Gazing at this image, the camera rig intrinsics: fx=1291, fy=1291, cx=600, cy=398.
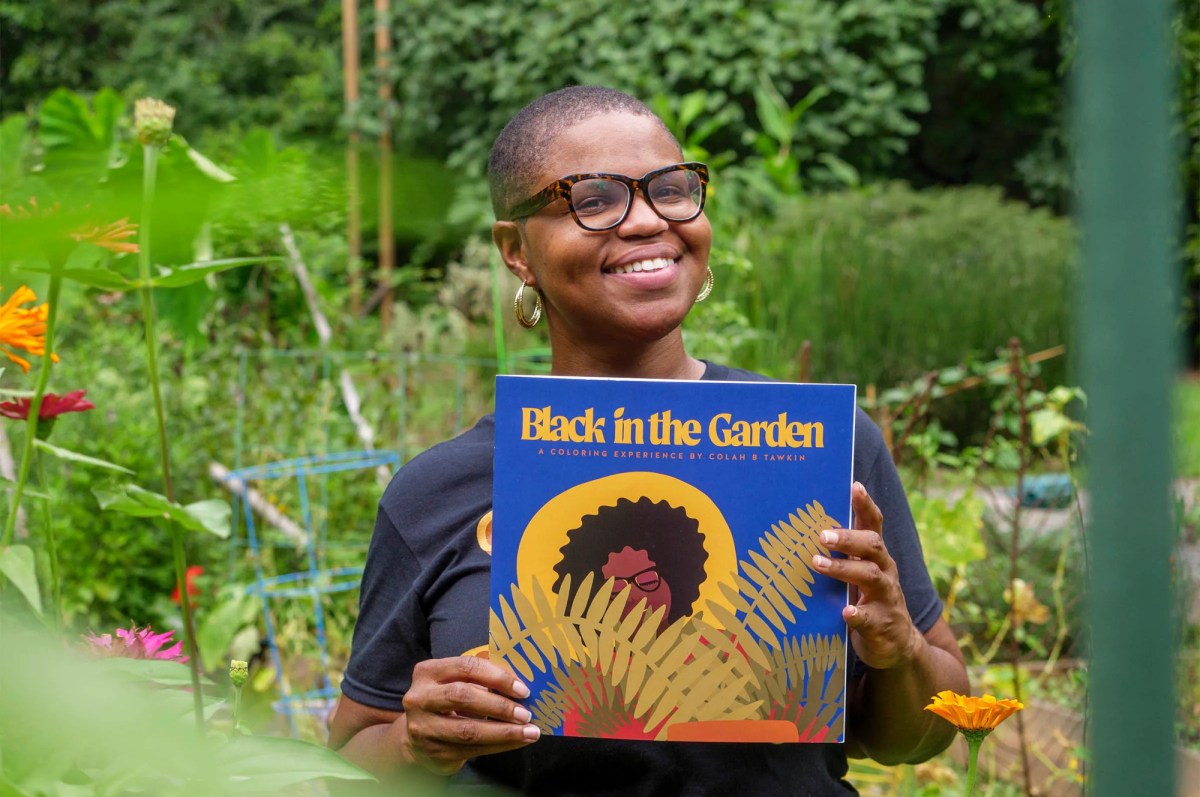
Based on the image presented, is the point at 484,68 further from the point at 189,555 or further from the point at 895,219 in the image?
the point at 189,555

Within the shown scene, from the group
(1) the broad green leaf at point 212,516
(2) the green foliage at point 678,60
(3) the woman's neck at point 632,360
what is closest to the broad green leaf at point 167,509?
(1) the broad green leaf at point 212,516

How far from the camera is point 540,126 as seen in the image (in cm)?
148

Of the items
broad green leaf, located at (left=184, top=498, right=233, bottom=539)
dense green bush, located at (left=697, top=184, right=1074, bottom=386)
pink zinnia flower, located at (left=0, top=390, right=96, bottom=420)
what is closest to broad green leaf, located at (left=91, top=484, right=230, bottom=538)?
broad green leaf, located at (left=184, top=498, right=233, bottom=539)

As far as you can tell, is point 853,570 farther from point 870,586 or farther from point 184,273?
point 184,273

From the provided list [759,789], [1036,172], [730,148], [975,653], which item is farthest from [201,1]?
[759,789]

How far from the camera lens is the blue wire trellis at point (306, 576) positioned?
9.98 feet

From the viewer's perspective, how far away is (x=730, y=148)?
25.8ft

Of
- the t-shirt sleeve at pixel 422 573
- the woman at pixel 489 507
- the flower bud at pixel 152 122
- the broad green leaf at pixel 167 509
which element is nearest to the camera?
the broad green leaf at pixel 167 509

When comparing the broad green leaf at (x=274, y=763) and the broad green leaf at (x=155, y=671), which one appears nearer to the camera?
the broad green leaf at (x=274, y=763)

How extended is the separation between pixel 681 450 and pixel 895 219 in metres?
5.65

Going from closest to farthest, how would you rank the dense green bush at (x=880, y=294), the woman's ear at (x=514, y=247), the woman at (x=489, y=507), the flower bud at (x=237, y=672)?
the flower bud at (x=237, y=672) < the woman at (x=489, y=507) < the woman's ear at (x=514, y=247) < the dense green bush at (x=880, y=294)

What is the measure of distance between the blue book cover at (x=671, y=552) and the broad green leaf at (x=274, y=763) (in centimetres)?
45

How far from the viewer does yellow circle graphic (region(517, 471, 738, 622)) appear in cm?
110

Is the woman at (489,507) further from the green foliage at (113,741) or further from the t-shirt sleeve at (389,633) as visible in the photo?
the green foliage at (113,741)
